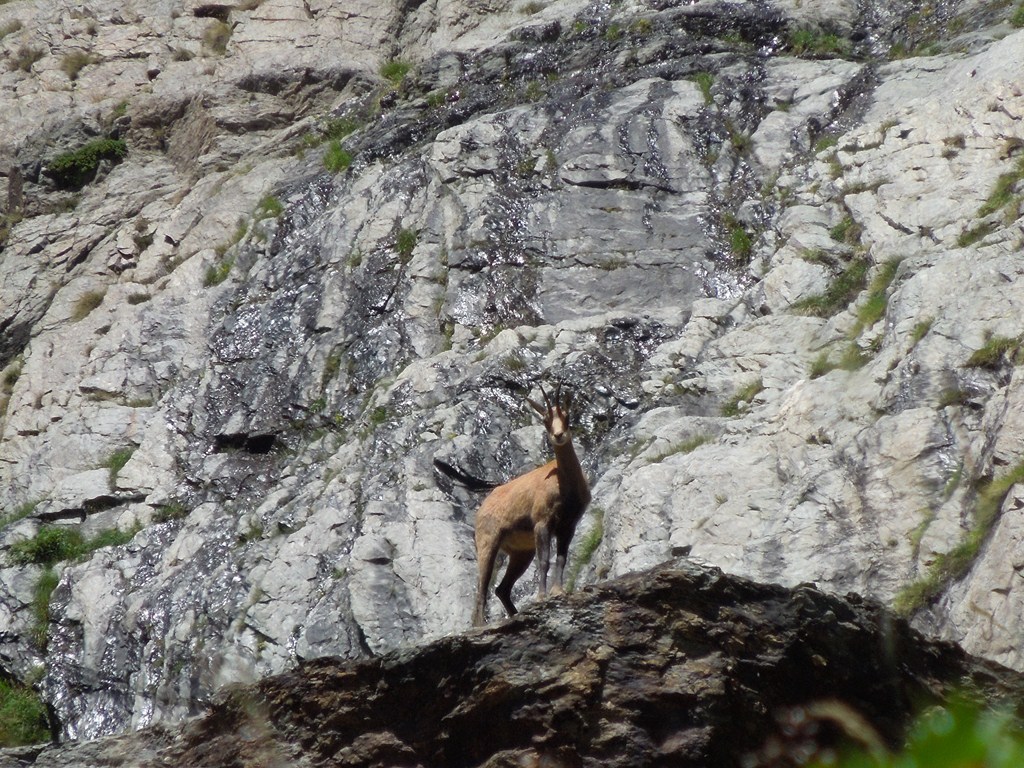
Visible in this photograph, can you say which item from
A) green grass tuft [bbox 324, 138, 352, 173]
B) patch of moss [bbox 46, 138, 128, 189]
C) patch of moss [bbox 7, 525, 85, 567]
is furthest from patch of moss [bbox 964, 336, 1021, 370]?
patch of moss [bbox 46, 138, 128, 189]

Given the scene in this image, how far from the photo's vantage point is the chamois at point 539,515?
10.6 metres

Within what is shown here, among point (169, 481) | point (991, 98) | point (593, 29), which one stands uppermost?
point (593, 29)

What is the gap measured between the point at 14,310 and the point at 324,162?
771 centimetres

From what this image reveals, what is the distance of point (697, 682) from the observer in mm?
5914

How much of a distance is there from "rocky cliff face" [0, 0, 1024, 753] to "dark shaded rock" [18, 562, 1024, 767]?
11.6 feet

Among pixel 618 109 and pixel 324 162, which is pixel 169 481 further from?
pixel 618 109

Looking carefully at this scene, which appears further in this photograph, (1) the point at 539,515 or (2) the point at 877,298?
(2) the point at 877,298

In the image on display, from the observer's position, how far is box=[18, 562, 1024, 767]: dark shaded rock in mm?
5906

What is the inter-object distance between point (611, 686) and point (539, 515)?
4.85 meters

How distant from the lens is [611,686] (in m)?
5.96

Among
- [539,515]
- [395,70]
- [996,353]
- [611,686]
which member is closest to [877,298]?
[996,353]

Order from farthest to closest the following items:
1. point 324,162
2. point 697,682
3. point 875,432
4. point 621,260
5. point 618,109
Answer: point 324,162, point 618,109, point 621,260, point 875,432, point 697,682

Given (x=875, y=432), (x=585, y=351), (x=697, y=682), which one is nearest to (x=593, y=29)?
(x=585, y=351)

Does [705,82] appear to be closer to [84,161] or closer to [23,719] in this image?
[84,161]
